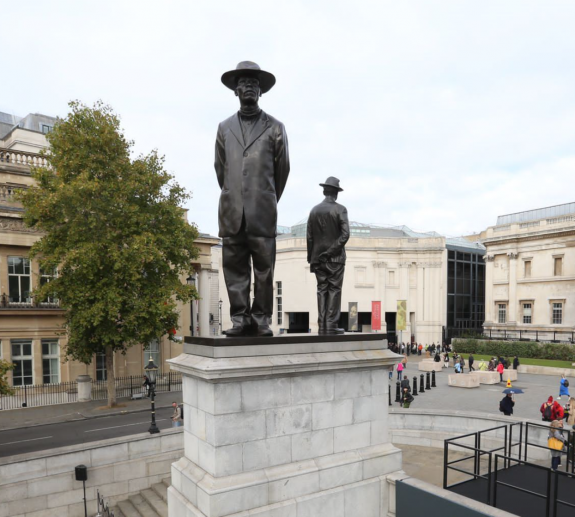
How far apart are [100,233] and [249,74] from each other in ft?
54.1

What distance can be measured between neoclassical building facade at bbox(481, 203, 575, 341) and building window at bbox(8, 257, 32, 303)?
42.5m

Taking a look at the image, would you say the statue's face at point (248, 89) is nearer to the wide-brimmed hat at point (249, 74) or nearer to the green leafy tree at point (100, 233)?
the wide-brimmed hat at point (249, 74)

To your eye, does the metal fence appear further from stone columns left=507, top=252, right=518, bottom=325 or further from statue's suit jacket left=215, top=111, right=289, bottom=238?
stone columns left=507, top=252, right=518, bottom=325

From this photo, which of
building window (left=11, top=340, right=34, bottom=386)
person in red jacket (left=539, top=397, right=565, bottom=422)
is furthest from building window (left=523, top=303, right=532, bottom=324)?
building window (left=11, top=340, right=34, bottom=386)

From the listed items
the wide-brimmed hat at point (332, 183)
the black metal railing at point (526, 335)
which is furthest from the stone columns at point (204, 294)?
the black metal railing at point (526, 335)

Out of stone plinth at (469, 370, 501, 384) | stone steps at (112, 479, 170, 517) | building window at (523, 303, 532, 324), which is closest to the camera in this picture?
stone steps at (112, 479, 170, 517)

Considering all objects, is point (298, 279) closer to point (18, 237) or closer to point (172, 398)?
point (172, 398)

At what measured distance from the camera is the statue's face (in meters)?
6.64

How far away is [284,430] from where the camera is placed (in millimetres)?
6387

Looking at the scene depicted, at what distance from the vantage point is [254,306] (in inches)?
278

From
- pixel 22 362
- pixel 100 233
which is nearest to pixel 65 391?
pixel 22 362

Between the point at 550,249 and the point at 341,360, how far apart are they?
152ft

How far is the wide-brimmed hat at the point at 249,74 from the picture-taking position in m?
6.52

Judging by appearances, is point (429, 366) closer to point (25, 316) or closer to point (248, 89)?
point (25, 316)
